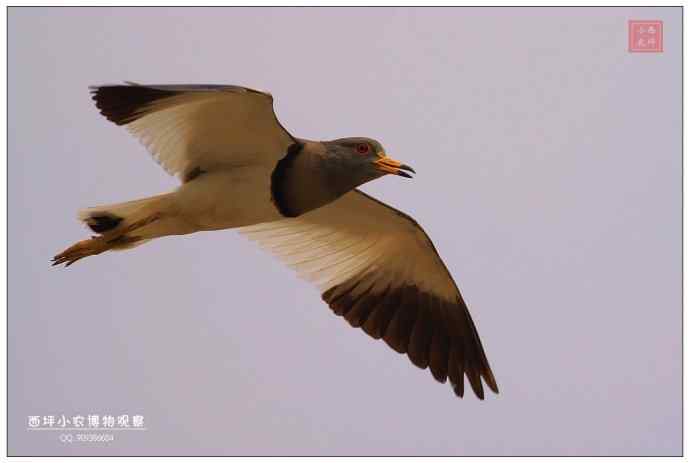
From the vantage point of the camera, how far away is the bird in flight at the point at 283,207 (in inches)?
312

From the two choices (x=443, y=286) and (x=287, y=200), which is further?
(x=443, y=286)

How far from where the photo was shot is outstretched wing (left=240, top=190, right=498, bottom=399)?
9.35m

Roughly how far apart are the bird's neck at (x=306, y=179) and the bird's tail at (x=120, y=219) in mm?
821

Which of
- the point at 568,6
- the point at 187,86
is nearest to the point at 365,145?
the point at 187,86

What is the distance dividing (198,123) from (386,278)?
8.25 ft

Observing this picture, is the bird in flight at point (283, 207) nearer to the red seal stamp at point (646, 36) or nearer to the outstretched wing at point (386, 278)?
the outstretched wing at point (386, 278)

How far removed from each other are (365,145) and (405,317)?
2.00 meters

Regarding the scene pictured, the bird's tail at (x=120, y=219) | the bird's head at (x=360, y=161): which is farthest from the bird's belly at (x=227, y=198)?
the bird's head at (x=360, y=161)

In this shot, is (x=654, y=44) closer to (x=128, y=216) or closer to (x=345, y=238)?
(x=345, y=238)

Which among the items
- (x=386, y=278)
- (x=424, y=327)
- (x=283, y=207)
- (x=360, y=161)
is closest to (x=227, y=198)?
(x=283, y=207)

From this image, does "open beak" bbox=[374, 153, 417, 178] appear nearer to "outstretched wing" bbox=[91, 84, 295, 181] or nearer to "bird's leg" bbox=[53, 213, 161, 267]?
"outstretched wing" bbox=[91, 84, 295, 181]

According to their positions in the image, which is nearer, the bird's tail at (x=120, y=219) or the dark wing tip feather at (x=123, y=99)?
the dark wing tip feather at (x=123, y=99)

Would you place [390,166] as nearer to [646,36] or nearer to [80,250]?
[80,250]

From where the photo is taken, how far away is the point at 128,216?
26.5 feet
